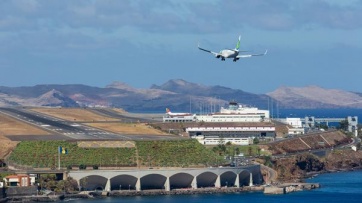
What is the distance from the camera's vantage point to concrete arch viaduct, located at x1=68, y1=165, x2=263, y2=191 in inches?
3600

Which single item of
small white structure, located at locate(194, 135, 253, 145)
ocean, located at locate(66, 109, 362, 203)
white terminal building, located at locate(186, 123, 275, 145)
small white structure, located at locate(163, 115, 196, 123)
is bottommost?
ocean, located at locate(66, 109, 362, 203)

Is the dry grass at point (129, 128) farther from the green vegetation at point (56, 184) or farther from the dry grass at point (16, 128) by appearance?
the green vegetation at point (56, 184)

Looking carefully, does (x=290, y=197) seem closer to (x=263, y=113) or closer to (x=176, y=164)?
(x=176, y=164)

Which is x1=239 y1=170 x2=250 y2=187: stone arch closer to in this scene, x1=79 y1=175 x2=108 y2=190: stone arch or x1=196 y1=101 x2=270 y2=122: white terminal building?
x1=79 y1=175 x2=108 y2=190: stone arch

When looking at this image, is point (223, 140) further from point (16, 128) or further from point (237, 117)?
point (16, 128)

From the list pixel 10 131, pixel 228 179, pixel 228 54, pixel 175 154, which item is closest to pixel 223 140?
pixel 10 131

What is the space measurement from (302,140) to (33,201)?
53.6m

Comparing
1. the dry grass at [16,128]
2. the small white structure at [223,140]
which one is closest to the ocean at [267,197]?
the small white structure at [223,140]

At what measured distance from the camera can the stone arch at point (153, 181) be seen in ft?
304

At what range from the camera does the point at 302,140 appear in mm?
132375

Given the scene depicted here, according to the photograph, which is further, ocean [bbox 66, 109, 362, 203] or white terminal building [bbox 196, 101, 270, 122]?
white terminal building [bbox 196, 101, 270, 122]

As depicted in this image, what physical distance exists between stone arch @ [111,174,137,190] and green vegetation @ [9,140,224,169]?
3020mm

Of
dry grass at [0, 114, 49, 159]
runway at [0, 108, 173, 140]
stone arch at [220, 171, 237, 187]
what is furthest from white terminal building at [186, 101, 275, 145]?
stone arch at [220, 171, 237, 187]

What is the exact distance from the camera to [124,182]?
92688 mm
